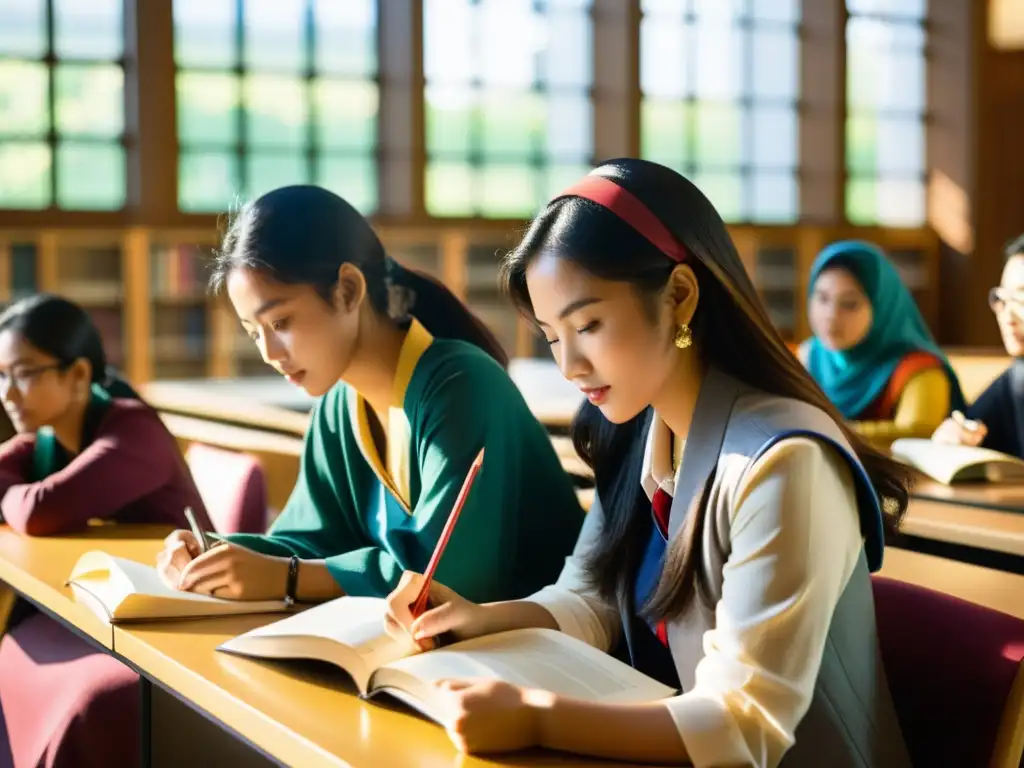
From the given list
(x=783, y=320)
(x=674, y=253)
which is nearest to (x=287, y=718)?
(x=674, y=253)

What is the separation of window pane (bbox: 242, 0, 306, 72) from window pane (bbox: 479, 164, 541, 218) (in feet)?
5.74

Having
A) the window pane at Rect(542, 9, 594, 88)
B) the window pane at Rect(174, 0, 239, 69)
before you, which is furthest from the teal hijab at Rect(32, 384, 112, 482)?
the window pane at Rect(542, 9, 594, 88)

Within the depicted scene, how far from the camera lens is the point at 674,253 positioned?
1.36 m

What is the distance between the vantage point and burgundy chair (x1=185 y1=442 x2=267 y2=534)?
274cm

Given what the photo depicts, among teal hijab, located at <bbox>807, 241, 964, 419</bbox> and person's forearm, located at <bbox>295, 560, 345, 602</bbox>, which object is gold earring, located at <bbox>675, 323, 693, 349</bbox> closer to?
person's forearm, located at <bbox>295, 560, 345, 602</bbox>

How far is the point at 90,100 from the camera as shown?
29.5 feet

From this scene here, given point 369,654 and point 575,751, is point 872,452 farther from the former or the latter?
point 369,654

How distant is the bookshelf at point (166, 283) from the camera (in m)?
8.74

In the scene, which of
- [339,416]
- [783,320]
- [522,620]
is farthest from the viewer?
[783,320]

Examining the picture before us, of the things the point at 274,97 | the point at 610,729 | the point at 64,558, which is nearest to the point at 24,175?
the point at 274,97

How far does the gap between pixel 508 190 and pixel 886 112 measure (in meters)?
3.99

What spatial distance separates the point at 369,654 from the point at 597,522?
346mm

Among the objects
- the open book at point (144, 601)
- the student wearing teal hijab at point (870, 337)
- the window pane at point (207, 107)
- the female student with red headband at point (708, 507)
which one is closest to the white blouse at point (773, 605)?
the female student with red headband at point (708, 507)

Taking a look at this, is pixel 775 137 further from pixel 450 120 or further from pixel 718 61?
pixel 450 120
